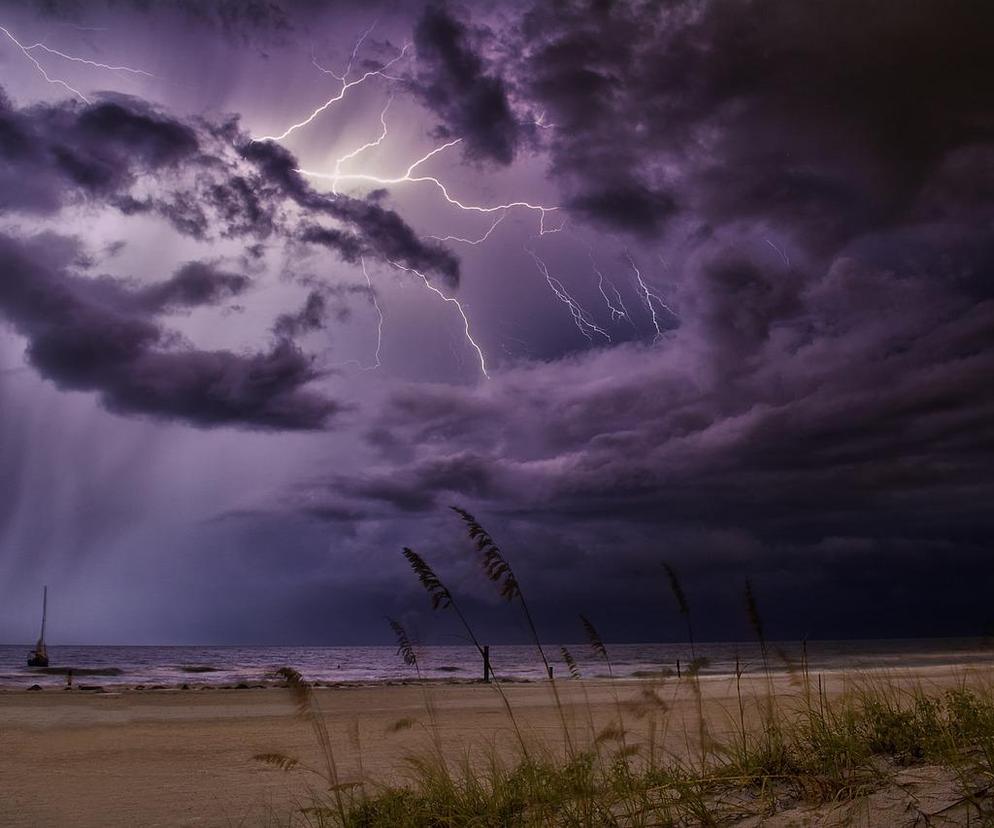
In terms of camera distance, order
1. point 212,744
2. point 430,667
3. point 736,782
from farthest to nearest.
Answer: point 430,667, point 212,744, point 736,782

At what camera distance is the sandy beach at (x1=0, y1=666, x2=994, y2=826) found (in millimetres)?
7098

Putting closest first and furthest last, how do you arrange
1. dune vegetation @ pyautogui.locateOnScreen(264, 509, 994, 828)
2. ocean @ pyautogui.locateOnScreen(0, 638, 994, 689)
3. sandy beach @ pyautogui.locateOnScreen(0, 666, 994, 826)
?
dune vegetation @ pyautogui.locateOnScreen(264, 509, 994, 828) < sandy beach @ pyautogui.locateOnScreen(0, 666, 994, 826) < ocean @ pyautogui.locateOnScreen(0, 638, 994, 689)

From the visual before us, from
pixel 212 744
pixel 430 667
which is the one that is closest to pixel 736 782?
pixel 212 744

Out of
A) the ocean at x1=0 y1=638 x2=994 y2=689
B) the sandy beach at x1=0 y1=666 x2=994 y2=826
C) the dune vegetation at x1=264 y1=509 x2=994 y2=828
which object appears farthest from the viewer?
the ocean at x1=0 y1=638 x2=994 y2=689

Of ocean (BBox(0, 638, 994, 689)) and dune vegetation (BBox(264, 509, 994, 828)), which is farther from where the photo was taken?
ocean (BBox(0, 638, 994, 689))

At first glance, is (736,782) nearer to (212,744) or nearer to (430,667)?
(212,744)

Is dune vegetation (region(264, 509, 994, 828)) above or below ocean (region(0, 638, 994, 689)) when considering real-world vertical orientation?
above

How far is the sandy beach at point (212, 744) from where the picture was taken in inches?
279

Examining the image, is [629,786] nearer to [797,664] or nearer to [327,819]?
[327,819]

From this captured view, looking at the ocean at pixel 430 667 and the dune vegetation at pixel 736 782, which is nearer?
the dune vegetation at pixel 736 782

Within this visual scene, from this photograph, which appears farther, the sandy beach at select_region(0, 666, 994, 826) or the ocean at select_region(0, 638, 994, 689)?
the ocean at select_region(0, 638, 994, 689)

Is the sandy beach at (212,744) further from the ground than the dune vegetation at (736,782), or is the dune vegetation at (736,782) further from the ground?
the dune vegetation at (736,782)

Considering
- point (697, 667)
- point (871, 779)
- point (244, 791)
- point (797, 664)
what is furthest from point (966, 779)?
point (244, 791)

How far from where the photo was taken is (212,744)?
12.5m
